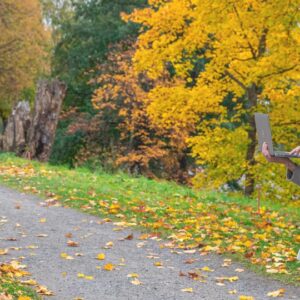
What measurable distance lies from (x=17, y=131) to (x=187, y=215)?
11577mm

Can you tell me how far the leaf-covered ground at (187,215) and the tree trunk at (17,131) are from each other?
17.5ft

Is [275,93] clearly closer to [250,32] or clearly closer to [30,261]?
[250,32]

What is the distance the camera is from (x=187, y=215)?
32.1 ft

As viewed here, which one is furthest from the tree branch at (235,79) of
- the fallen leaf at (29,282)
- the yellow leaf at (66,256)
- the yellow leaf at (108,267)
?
the fallen leaf at (29,282)

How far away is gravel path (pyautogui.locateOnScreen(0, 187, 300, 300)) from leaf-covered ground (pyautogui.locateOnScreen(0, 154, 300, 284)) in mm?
348

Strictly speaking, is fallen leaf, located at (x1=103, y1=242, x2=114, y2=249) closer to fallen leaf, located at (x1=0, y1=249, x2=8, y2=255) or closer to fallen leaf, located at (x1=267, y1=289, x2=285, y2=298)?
fallen leaf, located at (x1=0, y1=249, x2=8, y2=255)

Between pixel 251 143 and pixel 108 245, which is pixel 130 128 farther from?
pixel 108 245

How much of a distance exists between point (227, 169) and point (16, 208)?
7127 millimetres

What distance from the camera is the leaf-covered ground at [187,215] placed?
7.57 metres

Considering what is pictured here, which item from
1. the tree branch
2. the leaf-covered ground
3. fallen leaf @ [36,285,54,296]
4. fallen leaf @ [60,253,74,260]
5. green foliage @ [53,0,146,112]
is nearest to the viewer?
fallen leaf @ [36,285,54,296]

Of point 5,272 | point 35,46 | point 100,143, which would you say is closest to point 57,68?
point 35,46

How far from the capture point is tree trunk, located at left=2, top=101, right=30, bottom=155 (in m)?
20.2

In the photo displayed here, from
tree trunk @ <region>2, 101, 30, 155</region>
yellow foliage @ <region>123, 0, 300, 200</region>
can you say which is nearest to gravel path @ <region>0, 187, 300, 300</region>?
yellow foliage @ <region>123, 0, 300, 200</region>

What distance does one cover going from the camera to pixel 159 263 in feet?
22.6
